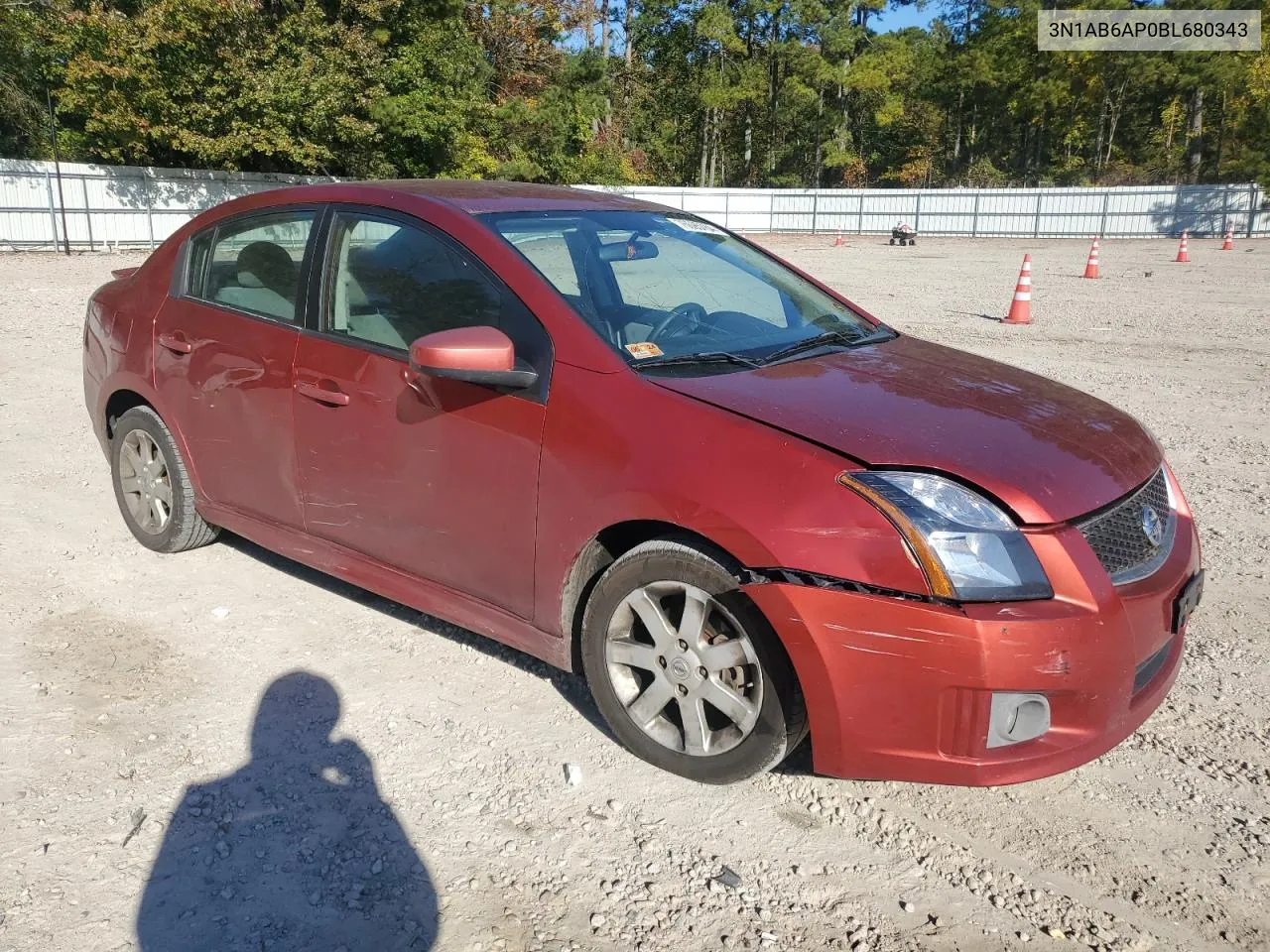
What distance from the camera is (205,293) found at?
4.46 meters

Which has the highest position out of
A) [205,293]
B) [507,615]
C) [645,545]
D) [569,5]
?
[569,5]

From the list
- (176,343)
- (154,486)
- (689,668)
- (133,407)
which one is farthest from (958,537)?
(133,407)

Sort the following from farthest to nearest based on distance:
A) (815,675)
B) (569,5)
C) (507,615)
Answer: (569,5) → (507,615) → (815,675)

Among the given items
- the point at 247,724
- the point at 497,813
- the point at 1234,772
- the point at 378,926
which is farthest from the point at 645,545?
the point at 1234,772

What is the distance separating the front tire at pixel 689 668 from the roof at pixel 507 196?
1497 millimetres

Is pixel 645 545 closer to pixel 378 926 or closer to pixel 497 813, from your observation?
pixel 497 813

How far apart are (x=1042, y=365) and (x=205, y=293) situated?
8.10m

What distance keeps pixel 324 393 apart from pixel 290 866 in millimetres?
1694

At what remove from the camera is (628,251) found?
150 inches

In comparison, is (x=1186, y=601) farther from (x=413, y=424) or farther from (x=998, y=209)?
(x=998, y=209)

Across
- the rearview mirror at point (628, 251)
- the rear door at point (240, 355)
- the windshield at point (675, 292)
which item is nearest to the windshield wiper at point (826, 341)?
the windshield at point (675, 292)

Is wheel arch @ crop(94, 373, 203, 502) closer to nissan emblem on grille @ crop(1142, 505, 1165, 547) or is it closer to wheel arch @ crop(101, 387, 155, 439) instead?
wheel arch @ crop(101, 387, 155, 439)

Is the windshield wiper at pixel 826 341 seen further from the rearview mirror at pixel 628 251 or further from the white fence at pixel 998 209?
the white fence at pixel 998 209

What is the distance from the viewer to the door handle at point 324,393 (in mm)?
3688
